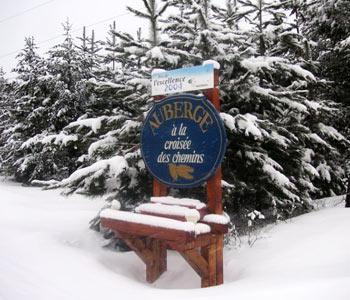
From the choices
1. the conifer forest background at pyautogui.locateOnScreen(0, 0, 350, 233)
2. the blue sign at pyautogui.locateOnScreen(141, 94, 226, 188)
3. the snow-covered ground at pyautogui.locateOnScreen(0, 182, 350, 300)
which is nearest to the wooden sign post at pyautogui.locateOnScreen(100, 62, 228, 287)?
the blue sign at pyautogui.locateOnScreen(141, 94, 226, 188)

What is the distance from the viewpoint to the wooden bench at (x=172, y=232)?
4723mm

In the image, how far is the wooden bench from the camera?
472 centimetres

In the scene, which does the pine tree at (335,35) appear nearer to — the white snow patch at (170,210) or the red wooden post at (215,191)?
the red wooden post at (215,191)

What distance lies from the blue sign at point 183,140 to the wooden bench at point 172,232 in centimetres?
37

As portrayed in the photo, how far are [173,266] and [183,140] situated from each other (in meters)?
1.87

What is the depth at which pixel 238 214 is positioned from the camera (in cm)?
698

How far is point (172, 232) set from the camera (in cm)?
468

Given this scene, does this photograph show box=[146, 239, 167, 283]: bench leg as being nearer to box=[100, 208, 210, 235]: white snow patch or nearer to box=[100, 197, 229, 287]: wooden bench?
box=[100, 197, 229, 287]: wooden bench

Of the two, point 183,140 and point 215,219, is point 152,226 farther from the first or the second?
point 183,140

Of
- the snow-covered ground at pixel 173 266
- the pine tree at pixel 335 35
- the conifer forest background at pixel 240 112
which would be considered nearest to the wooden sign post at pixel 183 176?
the snow-covered ground at pixel 173 266

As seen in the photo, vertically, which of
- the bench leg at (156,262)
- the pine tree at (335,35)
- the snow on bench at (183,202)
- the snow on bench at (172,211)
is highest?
the pine tree at (335,35)

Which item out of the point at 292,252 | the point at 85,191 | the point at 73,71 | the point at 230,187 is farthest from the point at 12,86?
the point at 292,252

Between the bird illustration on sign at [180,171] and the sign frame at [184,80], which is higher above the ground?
the sign frame at [184,80]

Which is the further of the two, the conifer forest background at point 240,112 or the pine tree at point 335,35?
the pine tree at point 335,35
